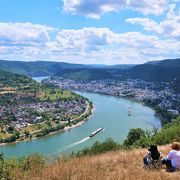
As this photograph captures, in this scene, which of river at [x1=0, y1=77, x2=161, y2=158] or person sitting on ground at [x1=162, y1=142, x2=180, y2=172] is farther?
river at [x1=0, y1=77, x2=161, y2=158]

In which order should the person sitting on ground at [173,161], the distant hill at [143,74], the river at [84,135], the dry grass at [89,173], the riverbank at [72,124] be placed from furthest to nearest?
the distant hill at [143,74] → the riverbank at [72,124] → the river at [84,135] → the person sitting on ground at [173,161] → the dry grass at [89,173]

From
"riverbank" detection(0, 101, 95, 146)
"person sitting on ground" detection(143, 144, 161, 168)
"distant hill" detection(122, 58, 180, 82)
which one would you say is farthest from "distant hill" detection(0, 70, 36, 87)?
"person sitting on ground" detection(143, 144, 161, 168)

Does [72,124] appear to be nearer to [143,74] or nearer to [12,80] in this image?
[12,80]

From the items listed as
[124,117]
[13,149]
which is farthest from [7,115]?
[13,149]

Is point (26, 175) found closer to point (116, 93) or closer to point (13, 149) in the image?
point (13, 149)

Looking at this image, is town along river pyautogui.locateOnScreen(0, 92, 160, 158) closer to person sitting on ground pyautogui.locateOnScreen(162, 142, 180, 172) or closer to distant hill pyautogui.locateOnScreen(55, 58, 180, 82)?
person sitting on ground pyautogui.locateOnScreen(162, 142, 180, 172)

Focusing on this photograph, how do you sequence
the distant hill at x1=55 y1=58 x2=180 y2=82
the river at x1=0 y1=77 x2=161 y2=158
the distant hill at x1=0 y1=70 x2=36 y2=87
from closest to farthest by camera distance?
1. the river at x1=0 y1=77 x2=161 y2=158
2. the distant hill at x1=0 y1=70 x2=36 y2=87
3. the distant hill at x1=55 y1=58 x2=180 y2=82

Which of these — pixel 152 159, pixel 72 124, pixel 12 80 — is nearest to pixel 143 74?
pixel 12 80

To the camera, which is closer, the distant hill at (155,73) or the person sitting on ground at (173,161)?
the person sitting on ground at (173,161)

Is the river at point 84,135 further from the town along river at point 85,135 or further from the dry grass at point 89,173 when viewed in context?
the dry grass at point 89,173

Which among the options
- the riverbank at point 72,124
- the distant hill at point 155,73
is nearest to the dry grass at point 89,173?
the riverbank at point 72,124

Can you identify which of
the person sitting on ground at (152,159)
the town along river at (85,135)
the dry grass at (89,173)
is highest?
the dry grass at (89,173)
